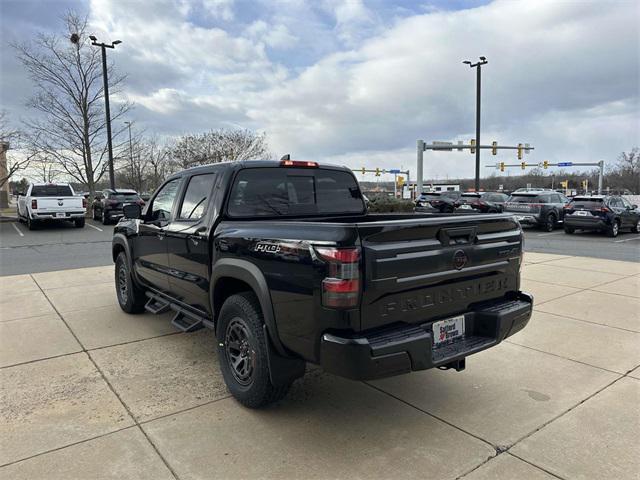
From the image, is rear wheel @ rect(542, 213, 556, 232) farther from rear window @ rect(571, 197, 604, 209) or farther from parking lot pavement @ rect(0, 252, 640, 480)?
parking lot pavement @ rect(0, 252, 640, 480)

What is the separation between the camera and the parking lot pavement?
9.14ft

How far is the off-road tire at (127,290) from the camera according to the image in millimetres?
5852

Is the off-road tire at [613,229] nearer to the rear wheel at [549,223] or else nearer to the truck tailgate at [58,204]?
the rear wheel at [549,223]

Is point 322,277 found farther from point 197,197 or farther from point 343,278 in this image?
point 197,197

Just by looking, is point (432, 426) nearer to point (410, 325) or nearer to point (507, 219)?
point (410, 325)

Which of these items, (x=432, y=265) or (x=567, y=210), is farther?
(x=567, y=210)

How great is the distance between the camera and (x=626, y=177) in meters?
54.6

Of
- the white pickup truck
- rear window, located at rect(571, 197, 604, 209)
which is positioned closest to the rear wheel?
rear window, located at rect(571, 197, 604, 209)

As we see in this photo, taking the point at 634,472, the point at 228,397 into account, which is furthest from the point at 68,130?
the point at 634,472

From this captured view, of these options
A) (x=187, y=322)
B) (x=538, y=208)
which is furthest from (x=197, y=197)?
(x=538, y=208)

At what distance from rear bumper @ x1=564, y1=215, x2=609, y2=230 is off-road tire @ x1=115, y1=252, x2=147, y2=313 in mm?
16500

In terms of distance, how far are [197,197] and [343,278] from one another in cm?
217

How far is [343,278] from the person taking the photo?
2607 millimetres

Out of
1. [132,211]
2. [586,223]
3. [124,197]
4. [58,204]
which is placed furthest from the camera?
[124,197]
